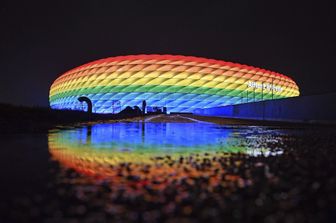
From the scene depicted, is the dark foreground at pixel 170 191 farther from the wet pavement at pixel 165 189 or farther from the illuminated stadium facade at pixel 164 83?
the illuminated stadium facade at pixel 164 83

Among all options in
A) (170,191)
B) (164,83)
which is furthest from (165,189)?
(164,83)

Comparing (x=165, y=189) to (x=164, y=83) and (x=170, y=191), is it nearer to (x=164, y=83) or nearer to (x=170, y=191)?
(x=170, y=191)

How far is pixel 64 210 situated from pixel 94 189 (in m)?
0.67

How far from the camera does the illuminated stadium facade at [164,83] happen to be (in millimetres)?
80625

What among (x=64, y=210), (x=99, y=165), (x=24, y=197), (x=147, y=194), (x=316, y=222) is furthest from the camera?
(x=99, y=165)

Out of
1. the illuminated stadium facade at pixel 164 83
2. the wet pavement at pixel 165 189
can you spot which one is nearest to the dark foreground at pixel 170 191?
the wet pavement at pixel 165 189

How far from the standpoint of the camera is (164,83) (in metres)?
80.5

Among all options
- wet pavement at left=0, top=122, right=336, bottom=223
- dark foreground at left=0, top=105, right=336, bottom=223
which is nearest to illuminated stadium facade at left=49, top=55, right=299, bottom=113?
wet pavement at left=0, top=122, right=336, bottom=223

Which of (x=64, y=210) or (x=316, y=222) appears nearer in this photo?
(x=316, y=222)

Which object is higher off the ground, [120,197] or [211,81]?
[211,81]

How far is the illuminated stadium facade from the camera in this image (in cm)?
8062

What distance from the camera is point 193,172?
13.2 ft

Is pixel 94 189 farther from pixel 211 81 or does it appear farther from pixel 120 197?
pixel 211 81

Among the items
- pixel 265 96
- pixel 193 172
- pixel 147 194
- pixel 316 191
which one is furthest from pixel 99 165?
pixel 265 96
